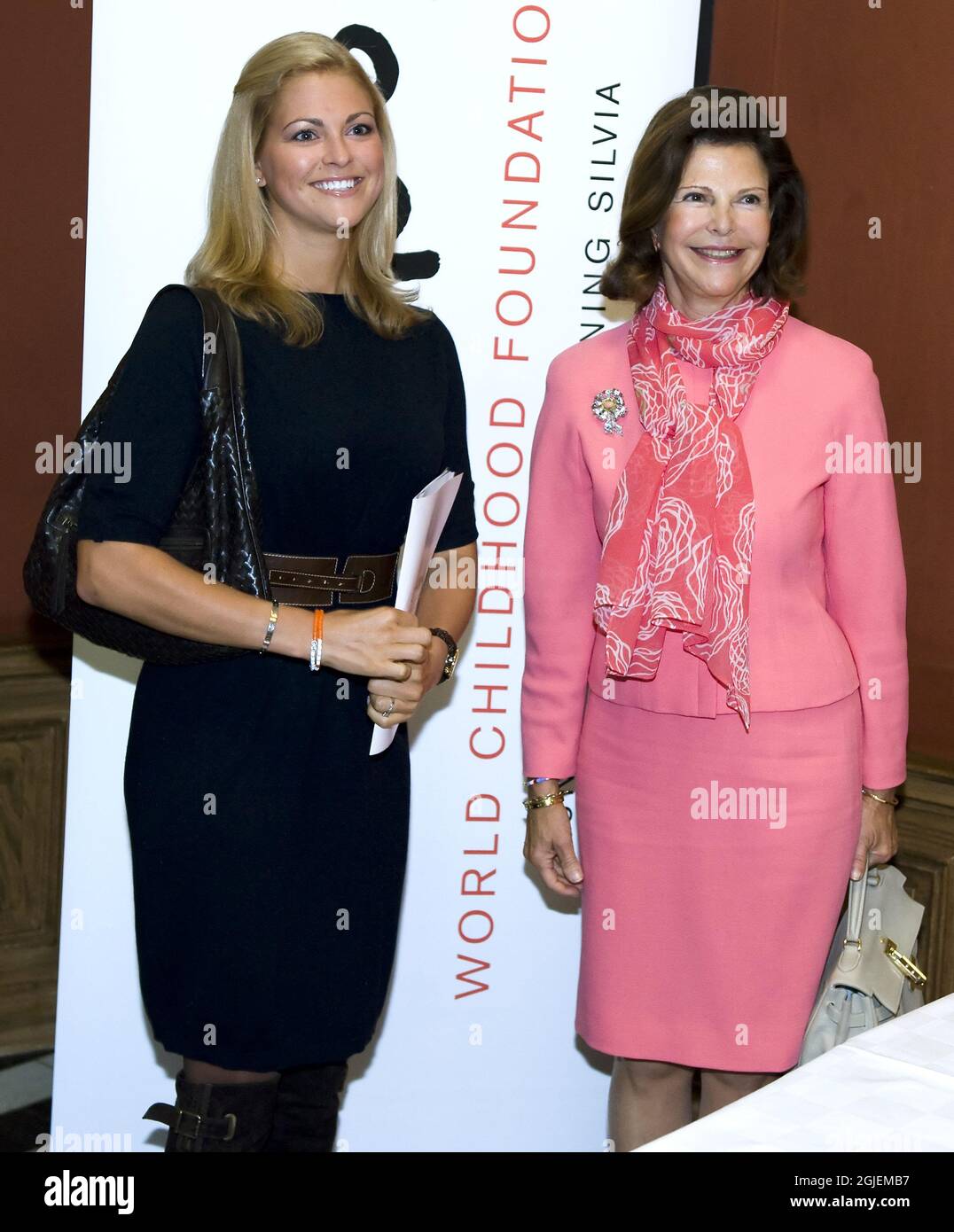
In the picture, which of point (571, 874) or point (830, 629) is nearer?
point (830, 629)

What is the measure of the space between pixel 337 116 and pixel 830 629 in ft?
3.60

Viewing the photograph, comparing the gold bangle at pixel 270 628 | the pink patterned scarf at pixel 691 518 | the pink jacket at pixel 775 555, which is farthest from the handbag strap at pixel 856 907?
the gold bangle at pixel 270 628

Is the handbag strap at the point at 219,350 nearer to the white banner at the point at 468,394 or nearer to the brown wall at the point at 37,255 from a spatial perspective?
the white banner at the point at 468,394

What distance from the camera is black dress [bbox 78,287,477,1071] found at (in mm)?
2107

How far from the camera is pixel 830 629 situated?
2.39 meters

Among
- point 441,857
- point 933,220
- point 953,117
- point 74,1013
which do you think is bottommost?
point 74,1013

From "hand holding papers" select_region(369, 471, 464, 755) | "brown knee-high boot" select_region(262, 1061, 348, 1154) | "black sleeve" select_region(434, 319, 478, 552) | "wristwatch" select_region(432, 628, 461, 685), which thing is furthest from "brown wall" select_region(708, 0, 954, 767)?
"brown knee-high boot" select_region(262, 1061, 348, 1154)

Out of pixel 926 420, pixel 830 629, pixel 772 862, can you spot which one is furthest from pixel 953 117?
pixel 772 862

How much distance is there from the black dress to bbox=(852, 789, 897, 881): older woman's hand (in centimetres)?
80

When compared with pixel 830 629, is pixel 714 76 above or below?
above

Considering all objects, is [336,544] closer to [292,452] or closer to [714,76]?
[292,452]

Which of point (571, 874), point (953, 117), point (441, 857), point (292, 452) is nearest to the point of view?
point (292, 452)

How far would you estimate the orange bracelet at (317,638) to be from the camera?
2.04 meters

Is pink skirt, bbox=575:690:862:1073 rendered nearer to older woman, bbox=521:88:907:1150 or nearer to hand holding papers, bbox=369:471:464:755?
older woman, bbox=521:88:907:1150
